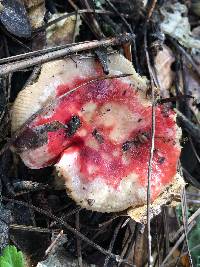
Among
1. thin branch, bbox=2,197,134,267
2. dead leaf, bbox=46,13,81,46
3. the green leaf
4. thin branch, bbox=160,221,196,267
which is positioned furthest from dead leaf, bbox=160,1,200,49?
the green leaf

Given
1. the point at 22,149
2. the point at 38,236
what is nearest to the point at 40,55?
the point at 22,149

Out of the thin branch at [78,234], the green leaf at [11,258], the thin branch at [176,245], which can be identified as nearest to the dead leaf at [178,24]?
the thin branch at [176,245]

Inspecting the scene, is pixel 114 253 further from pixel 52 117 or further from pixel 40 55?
pixel 40 55

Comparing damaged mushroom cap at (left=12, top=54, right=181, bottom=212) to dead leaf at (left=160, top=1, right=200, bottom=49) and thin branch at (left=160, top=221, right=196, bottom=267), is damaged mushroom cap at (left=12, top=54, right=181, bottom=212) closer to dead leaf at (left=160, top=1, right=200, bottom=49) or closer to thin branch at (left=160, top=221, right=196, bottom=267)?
thin branch at (left=160, top=221, right=196, bottom=267)

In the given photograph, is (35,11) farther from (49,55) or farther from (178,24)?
(178,24)

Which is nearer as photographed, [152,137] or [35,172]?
[152,137]
